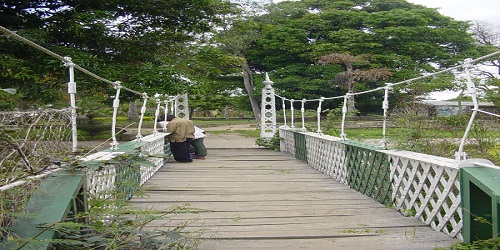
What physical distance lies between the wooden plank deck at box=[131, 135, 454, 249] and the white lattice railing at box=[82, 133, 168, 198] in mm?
211

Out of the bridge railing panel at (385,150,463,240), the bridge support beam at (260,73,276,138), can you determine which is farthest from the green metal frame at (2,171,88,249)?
the bridge support beam at (260,73,276,138)

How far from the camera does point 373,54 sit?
890 inches

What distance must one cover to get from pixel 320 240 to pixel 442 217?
0.75 meters

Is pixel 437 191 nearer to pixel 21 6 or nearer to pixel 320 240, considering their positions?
pixel 320 240

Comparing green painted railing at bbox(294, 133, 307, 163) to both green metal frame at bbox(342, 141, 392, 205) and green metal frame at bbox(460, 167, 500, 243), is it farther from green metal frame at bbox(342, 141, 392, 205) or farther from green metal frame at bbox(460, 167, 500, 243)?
green metal frame at bbox(460, 167, 500, 243)

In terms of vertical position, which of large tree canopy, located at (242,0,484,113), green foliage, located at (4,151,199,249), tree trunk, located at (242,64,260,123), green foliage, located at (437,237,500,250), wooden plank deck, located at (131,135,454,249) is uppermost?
large tree canopy, located at (242,0,484,113)

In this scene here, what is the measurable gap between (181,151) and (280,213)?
13.2ft

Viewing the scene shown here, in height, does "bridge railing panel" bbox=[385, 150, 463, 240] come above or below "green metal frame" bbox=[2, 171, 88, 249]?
below

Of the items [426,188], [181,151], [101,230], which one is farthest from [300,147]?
[101,230]

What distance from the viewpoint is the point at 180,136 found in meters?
7.01

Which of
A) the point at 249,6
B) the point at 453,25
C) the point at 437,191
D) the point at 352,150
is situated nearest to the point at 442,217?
the point at 437,191

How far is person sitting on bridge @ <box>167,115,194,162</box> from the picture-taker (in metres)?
7.01

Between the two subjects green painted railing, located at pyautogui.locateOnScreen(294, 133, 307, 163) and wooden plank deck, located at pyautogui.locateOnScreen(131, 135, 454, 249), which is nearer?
wooden plank deck, located at pyautogui.locateOnScreen(131, 135, 454, 249)

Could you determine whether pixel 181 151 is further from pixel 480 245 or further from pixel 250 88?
pixel 250 88
